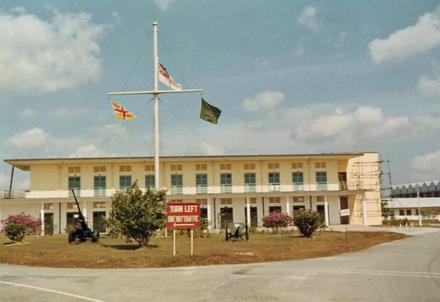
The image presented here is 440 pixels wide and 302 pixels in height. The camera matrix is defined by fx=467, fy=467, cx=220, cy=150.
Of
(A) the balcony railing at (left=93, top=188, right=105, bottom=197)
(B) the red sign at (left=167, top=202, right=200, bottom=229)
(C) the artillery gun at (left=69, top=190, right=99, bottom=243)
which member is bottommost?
(C) the artillery gun at (left=69, top=190, right=99, bottom=243)

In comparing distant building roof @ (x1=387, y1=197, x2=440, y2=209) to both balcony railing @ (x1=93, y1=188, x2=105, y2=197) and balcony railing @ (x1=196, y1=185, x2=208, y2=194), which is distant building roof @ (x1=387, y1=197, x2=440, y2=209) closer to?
balcony railing @ (x1=196, y1=185, x2=208, y2=194)

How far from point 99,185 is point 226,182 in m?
12.9

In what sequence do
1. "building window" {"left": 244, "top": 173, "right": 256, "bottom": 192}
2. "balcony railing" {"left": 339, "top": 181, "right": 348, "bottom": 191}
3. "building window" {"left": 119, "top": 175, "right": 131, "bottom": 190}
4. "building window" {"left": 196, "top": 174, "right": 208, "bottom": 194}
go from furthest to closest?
"balcony railing" {"left": 339, "top": 181, "right": 348, "bottom": 191} → "building window" {"left": 244, "top": 173, "right": 256, "bottom": 192} → "building window" {"left": 196, "top": 174, "right": 208, "bottom": 194} → "building window" {"left": 119, "top": 175, "right": 131, "bottom": 190}

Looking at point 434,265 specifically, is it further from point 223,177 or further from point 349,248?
point 223,177

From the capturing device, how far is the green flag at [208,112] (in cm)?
2803

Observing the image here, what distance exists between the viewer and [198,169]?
48.1 m

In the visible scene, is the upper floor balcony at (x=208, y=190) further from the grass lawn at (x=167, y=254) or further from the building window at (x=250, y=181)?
the grass lawn at (x=167, y=254)

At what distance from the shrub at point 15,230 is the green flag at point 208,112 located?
11881 mm

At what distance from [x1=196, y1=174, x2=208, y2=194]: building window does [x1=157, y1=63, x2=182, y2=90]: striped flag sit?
19.5 meters

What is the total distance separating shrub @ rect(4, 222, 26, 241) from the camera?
25.4 meters

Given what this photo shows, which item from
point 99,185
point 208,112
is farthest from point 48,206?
point 208,112

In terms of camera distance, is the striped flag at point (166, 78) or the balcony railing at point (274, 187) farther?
the balcony railing at point (274, 187)

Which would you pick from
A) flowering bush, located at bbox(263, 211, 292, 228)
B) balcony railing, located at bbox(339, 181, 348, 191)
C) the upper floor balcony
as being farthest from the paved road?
balcony railing, located at bbox(339, 181, 348, 191)

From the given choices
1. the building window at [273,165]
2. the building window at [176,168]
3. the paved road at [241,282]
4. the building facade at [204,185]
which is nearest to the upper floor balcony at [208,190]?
the building facade at [204,185]
